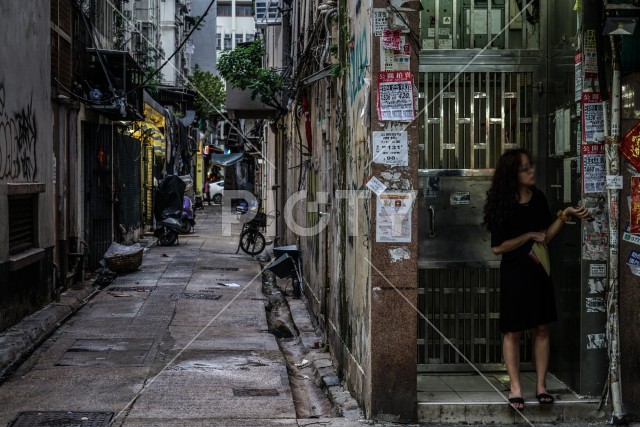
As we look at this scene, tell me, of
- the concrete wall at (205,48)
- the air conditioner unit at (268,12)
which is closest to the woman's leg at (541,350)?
the air conditioner unit at (268,12)

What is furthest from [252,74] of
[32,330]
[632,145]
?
[632,145]

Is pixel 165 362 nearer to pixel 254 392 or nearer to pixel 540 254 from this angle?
pixel 254 392

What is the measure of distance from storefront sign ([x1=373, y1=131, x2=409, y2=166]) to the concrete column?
0.04 metres

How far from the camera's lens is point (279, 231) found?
22.3 m

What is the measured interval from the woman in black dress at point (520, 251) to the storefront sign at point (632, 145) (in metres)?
0.67

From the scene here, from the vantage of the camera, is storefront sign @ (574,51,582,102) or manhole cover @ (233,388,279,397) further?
manhole cover @ (233,388,279,397)

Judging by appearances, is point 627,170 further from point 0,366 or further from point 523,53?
point 0,366

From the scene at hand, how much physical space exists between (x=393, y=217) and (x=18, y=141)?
635 centimetres

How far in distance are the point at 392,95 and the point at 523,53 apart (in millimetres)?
1697

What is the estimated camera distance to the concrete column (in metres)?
6.29

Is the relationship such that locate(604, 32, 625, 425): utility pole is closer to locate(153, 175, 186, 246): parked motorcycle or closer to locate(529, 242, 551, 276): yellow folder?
locate(529, 242, 551, 276): yellow folder

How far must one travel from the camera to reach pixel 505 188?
6.44 metres

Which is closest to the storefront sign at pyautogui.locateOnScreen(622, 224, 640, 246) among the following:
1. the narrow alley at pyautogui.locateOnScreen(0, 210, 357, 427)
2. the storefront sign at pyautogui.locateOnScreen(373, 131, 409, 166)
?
the storefront sign at pyautogui.locateOnScreen(373, 131, 409, 166)

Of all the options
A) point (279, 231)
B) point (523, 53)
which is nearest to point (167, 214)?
point (279, 231)
